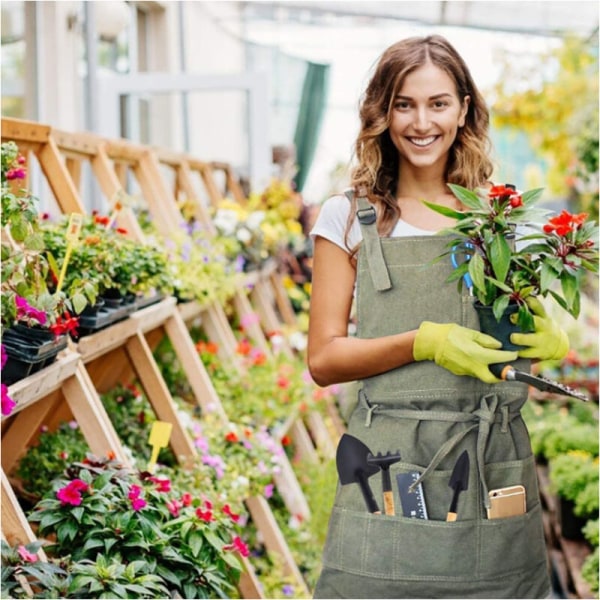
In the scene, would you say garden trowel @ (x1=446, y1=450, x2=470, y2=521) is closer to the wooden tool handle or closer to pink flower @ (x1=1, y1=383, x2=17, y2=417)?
the wooden tool handle

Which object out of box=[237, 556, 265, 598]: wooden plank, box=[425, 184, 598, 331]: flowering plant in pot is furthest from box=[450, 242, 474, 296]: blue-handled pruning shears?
box=[237, 556, 265, 598]: wooden plank

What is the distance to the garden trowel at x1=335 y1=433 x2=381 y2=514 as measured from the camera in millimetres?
1947

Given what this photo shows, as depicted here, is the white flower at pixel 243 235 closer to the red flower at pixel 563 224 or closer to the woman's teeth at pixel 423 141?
the woman's teeth at pixel 423 141

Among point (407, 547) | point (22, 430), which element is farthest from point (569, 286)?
point (22, 430)

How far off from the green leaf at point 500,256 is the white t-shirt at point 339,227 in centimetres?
20

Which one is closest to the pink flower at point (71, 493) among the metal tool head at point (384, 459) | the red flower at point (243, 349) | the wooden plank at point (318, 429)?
the metal tool head at point (384, 459)

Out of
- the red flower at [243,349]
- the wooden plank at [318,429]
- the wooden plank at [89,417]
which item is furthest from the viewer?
the wooden plank at [318,429]

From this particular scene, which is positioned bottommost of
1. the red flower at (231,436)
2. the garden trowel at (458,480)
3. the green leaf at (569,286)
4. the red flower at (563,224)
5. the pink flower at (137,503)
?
the red flower at (231,436)

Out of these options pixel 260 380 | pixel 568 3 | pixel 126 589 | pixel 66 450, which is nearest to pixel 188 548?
pixel 126 589

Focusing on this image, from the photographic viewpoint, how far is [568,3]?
8797mm

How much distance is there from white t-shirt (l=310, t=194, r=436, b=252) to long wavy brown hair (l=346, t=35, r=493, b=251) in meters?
0.02

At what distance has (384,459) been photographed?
76.2 inches

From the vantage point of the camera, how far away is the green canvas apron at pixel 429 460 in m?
1.91

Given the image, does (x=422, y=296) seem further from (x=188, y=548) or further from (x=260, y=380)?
(x=260, y=380)
